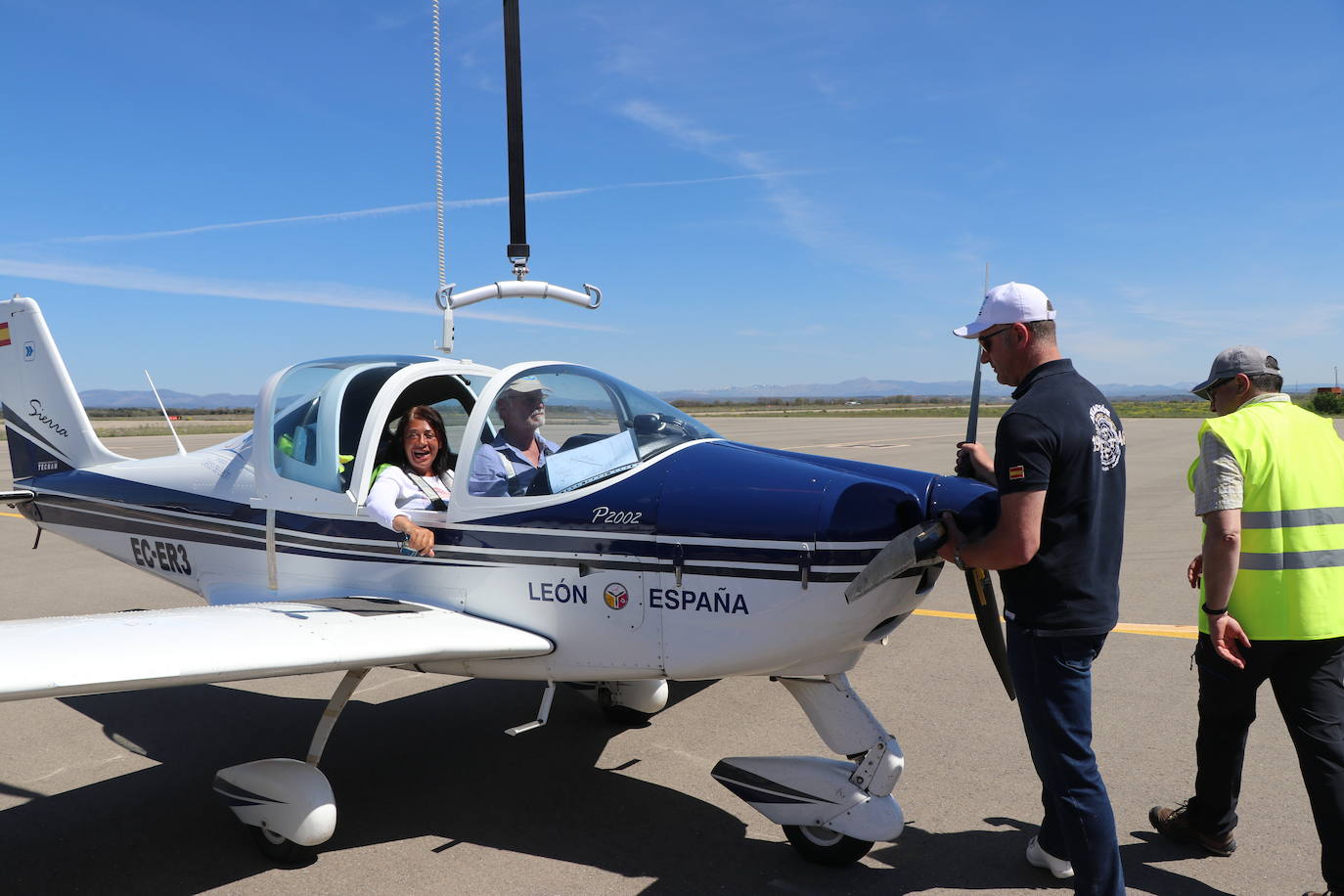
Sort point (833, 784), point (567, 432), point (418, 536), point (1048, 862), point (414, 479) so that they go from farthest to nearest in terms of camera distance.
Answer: point (414, 479) → point (567, 432) → point (418, 536) → point (833, 784) → point (1048, 862)

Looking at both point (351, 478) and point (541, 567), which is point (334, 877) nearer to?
point (541, 567)

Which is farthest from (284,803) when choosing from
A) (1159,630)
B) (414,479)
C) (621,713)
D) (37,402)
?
(1159,630)

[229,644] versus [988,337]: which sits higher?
[988,337]

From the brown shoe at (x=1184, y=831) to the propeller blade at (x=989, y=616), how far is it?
0.84 m

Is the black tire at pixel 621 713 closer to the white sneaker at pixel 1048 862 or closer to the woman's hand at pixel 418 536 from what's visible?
the woman's hand at pixel 418 536

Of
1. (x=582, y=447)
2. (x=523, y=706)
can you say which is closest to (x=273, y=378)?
(x=582, y=447)

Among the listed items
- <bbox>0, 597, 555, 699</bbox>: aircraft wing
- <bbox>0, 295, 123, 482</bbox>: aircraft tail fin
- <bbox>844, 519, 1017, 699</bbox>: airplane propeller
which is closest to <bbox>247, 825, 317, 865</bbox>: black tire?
<bbox>0, 597, 555, 699</bbox>: aircraft wing

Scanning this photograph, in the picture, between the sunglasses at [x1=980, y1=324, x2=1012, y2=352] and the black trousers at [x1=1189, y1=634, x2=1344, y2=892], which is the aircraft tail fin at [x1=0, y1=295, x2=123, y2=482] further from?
the black trousers at [x1=1189, y1=634, x2=1344, y2=892]

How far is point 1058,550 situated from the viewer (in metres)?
2.64

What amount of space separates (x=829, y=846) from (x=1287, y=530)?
6.24ft

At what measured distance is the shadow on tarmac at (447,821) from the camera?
3258 millimetres

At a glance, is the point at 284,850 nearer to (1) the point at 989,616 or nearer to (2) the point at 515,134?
(1) the point at 989,616

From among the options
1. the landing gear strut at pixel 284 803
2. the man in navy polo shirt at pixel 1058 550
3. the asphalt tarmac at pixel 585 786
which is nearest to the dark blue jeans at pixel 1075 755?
the man in navy polo shirt at pixel 1058 550

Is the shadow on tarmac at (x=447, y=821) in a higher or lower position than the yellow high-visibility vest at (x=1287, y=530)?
lower
